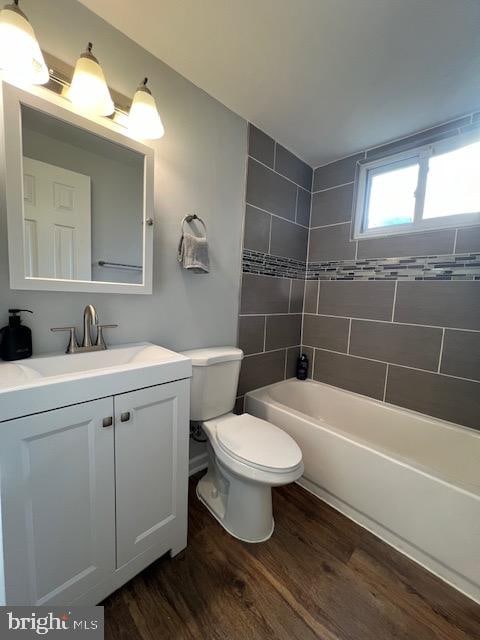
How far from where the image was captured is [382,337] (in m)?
1.86

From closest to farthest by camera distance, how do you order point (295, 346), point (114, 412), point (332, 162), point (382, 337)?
1. point (114, 412)
2. point (382, 337)
3. point (332, 162)
4. point (295, 346)

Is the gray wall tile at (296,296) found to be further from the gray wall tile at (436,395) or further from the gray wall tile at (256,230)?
the gray wall tile at (436,395)

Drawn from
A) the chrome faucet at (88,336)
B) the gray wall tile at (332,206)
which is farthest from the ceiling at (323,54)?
the chrome faucet at (88,336)

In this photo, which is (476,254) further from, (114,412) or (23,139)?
(23,139)

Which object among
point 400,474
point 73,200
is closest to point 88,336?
point 73,200

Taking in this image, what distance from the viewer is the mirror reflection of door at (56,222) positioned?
0.97 meters

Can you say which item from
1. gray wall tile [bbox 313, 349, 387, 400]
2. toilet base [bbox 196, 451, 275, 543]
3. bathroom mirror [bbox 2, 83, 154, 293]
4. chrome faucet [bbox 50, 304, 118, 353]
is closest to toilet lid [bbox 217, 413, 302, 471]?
toilet base [bbox 196, 451, 275, 543]

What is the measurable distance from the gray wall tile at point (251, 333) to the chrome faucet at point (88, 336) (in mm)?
909

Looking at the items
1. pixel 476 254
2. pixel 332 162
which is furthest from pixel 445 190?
pixel 332 162

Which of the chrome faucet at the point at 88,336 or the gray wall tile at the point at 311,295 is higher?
the gray wall tile at the point at 311,295

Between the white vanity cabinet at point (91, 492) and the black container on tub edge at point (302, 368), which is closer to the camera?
the white vanity cabinet at point (91, 492)

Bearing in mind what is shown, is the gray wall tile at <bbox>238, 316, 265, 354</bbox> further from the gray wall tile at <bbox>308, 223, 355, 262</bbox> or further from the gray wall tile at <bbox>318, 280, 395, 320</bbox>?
the gray wall tile at <bbox>308, 223, 355, 262</bbox>

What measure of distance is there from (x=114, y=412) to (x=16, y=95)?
3.72 ft

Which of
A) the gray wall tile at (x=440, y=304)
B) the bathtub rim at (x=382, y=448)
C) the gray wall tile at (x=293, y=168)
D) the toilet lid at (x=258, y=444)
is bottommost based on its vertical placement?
the bathtub rim at (x=382, y=448)
